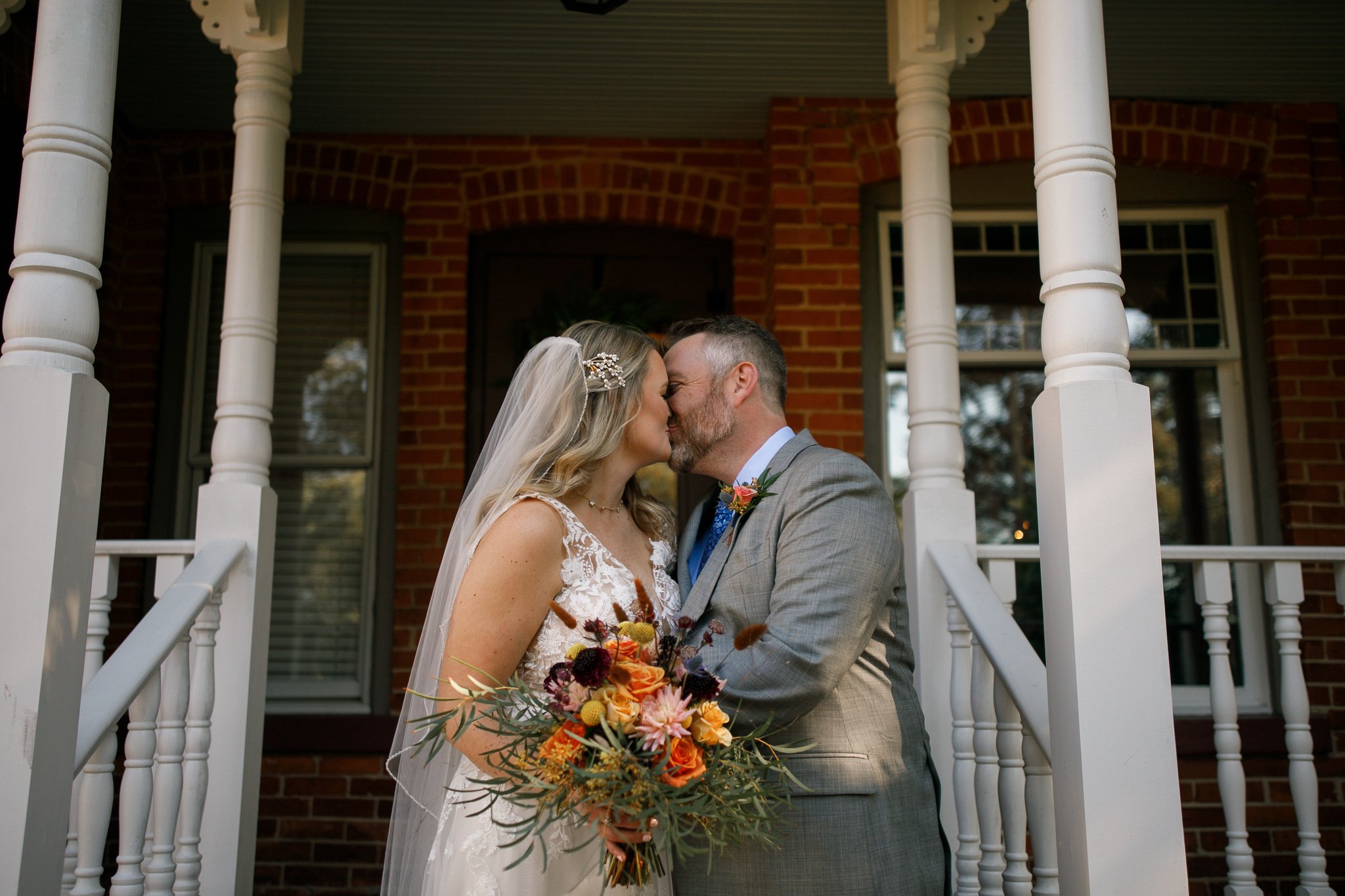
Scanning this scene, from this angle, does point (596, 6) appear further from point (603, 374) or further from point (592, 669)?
point (592, 669)

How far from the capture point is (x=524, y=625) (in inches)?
102

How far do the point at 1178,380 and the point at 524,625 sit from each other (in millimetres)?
3865

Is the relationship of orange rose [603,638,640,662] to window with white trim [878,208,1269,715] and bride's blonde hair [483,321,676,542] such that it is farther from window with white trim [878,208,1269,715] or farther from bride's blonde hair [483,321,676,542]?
window with white trim [878,208,1269,715]

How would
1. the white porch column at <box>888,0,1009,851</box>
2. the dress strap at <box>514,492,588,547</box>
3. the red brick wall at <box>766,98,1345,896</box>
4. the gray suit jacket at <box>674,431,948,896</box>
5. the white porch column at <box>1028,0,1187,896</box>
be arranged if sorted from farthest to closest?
the red brick wall at <box>766,98,1345,896</box>, the white porch column at <box>888,0,1009,851</box>, the dress strap at <box>514,492,588,547</box>, the gray suit jacket at <box>674,431,948,896</box>, the white porch column at <box>1028,0,1187,896</box>

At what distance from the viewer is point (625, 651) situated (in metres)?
2.14

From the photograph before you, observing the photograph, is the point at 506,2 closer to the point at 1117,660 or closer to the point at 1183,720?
the point at 1117,660

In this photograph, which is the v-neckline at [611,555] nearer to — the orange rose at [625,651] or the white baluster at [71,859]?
the orange rose at [625,651]

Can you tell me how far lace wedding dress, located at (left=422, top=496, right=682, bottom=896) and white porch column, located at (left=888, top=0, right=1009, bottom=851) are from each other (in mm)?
1128

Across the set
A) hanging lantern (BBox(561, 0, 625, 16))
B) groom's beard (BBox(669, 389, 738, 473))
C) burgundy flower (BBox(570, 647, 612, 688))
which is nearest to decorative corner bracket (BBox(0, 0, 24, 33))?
hanging lantern (BBox(561, 0, 625, 16))

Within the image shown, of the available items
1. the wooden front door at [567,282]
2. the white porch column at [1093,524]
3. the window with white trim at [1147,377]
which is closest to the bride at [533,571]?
the white porch column at [1093,524]

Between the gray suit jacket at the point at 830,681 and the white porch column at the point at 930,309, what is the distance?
2.34ft

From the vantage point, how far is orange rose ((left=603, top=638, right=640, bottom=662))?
213cm

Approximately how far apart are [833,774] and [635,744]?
64 centimetres

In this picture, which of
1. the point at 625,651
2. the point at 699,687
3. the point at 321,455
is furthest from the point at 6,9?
the point at 699,687
